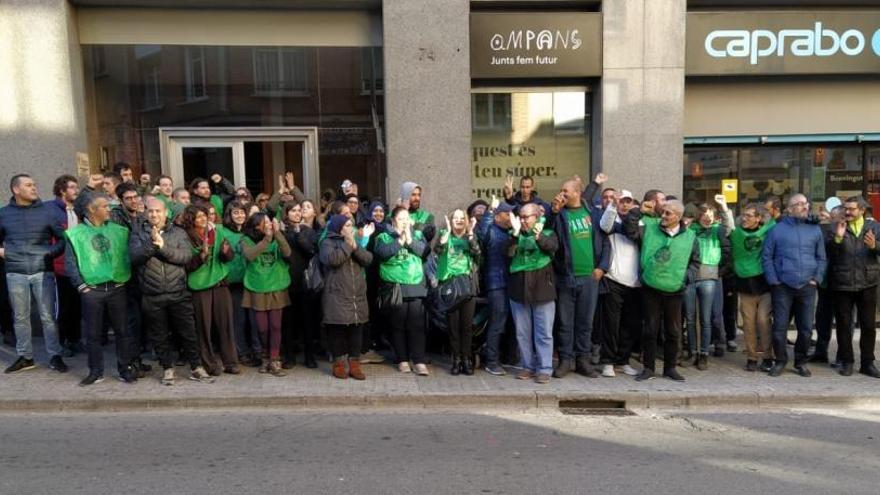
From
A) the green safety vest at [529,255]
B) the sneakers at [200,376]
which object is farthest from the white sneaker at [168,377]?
the green safety vest at [529,255]

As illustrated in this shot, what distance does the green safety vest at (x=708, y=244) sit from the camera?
7.16 meters

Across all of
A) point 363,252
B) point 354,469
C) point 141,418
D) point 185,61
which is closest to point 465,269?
point 363,252

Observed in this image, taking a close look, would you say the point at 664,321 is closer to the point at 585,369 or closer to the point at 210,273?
the point at 585,369

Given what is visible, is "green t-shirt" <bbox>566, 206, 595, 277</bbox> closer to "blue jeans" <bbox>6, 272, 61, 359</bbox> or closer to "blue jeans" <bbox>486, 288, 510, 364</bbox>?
"blue jeans" <bbox>486, 288, 510, 364</bbox>

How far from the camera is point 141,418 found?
5.64 m

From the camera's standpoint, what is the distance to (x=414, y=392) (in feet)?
20.3

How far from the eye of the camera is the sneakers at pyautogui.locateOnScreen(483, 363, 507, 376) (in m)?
6.91

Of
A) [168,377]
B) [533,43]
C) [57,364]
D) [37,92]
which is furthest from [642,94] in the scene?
[37,92]

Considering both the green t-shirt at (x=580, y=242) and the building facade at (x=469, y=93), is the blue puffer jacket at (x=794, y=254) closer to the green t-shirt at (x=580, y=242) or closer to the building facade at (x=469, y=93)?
the green t-shirt at (x=580, y=242)

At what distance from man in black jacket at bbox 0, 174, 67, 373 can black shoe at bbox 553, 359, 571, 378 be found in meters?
5.18

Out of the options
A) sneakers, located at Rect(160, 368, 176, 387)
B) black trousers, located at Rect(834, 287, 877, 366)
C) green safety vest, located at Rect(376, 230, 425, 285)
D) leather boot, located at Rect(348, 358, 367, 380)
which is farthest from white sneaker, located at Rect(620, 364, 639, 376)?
sneakers, located at Rect(160, 368, 176, 387)

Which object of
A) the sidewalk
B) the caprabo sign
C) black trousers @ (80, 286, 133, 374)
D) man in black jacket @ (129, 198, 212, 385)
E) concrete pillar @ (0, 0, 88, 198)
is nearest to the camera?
the sidewalk

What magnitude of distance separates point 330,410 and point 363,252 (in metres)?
1.59

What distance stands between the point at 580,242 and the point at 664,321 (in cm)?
120
